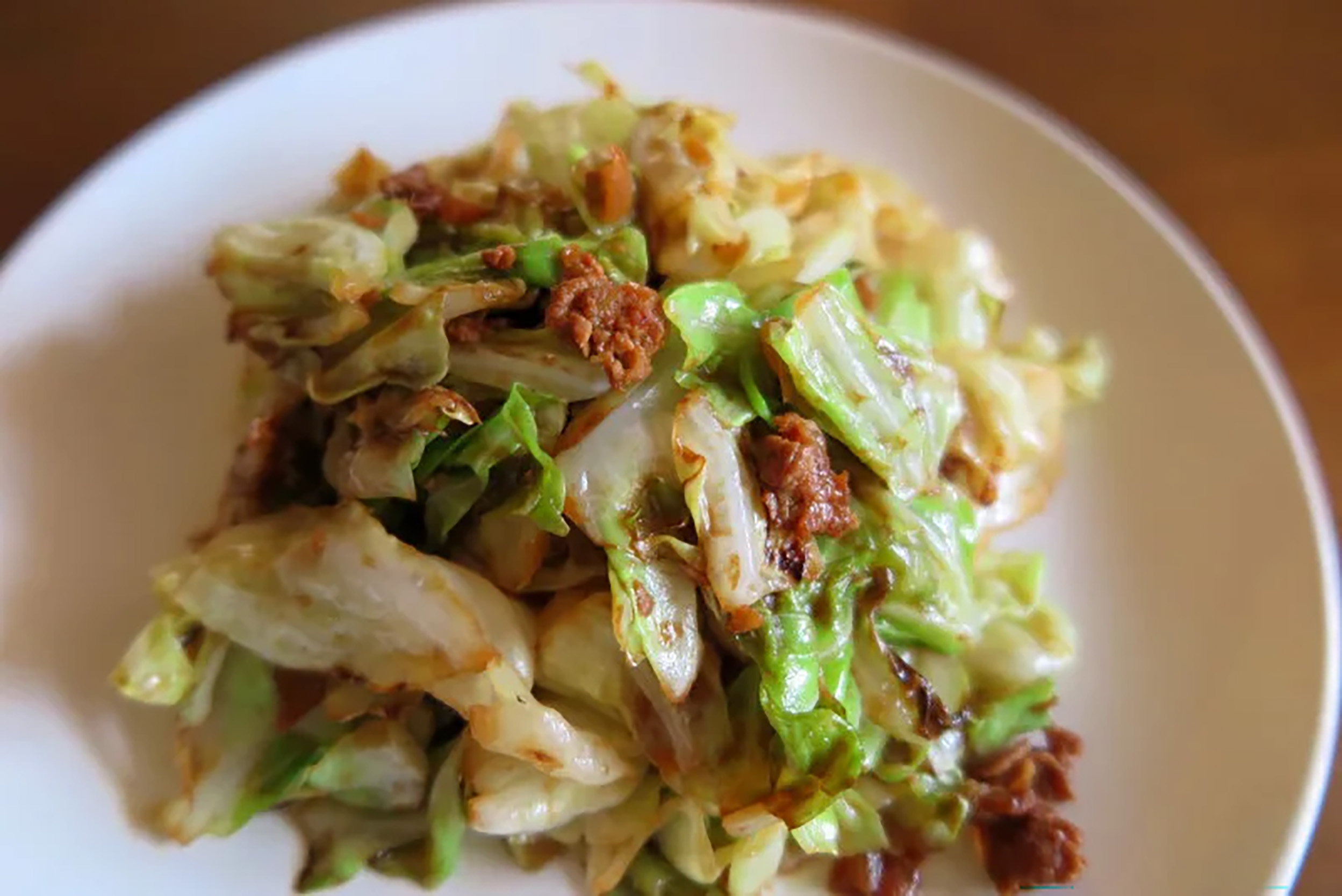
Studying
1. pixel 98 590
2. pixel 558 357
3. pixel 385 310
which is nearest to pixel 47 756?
pixel 98 590

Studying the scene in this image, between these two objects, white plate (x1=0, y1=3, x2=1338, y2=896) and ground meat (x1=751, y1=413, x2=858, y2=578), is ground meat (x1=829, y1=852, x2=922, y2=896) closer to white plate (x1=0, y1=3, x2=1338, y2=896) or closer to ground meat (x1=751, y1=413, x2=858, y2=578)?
white plate (x1=0, y1=3, x2=1338, y2=896)

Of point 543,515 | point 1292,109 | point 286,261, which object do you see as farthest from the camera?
point 1292,109

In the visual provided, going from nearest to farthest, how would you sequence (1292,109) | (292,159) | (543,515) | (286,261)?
(543,515), (286,261), (292,159), (1292,109)

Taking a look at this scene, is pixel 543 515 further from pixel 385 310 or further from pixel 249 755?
pixel 249 755

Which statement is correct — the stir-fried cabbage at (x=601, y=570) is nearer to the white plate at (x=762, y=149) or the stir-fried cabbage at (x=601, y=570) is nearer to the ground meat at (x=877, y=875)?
the ground meat at (x=877, y=875)

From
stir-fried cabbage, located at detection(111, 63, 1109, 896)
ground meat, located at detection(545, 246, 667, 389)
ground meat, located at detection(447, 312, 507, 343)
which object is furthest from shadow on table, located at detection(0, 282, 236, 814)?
ground meat, located at detection(545, 246, 667, 389)

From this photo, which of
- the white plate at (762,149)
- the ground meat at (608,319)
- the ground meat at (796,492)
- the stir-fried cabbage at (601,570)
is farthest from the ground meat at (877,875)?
the ground meat at (608,319)
